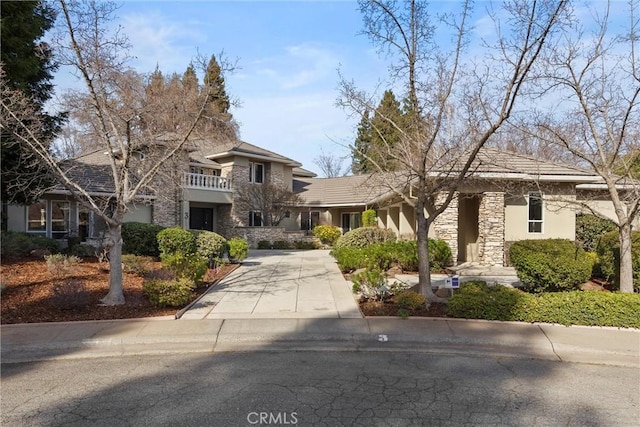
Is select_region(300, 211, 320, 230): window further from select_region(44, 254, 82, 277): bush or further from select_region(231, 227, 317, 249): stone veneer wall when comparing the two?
select_region(44, 254, 82, 277): bush

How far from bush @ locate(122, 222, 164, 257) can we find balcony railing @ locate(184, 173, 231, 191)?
914 centimetres

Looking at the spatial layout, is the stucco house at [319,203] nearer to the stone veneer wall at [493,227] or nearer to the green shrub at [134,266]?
the stone veneer wall at [493,227]

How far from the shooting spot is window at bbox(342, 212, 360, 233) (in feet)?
102

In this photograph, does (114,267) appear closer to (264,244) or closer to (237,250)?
(237,250)

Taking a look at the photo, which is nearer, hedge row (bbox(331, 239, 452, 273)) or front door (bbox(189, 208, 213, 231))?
hedge row (bbox(331, 239, 452, 273))

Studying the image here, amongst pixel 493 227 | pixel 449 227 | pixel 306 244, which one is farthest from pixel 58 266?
pixel 306 244

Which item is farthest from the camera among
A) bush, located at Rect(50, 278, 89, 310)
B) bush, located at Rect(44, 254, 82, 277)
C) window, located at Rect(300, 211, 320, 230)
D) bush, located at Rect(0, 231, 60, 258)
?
window, located at Rect(300, 211, 320, 230)

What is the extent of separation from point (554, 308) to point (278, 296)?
5.72 meters

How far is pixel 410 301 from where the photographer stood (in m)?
8.23

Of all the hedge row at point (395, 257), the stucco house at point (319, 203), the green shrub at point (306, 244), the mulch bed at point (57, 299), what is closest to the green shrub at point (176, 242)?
the stucco house at point (319, 203)

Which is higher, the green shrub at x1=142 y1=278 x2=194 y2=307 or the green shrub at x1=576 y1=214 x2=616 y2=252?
the green shrub at x1=576 y1=214 x2=616 y2=252

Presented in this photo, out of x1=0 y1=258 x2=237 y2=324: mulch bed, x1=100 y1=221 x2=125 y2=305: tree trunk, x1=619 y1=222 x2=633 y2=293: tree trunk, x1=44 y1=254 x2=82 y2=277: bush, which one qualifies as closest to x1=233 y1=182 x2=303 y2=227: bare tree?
x1=0 y1=258 x2=237 y2=324: mulch bed

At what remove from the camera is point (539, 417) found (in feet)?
14.2

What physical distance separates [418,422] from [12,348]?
5850 mm
